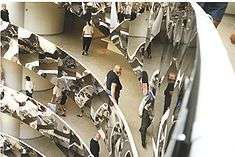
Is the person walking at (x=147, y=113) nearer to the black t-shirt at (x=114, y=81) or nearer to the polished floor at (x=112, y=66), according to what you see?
the polished floor at (x=112, y=66)

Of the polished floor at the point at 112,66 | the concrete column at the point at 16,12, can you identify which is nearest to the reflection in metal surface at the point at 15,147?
the polished floor at the point at 112,66

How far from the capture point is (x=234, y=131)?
124 centimetres

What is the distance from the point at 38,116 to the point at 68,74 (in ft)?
5.11

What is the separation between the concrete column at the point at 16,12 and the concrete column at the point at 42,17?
0.34ft

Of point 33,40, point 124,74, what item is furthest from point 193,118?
point 33,40

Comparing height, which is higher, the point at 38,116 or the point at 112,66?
the point at 112,66

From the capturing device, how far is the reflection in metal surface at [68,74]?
899 centimetres

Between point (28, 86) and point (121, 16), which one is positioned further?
point (28, 86)

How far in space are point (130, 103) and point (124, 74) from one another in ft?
4.40

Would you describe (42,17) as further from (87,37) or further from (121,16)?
(121,16)

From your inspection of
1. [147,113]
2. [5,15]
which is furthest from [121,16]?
[5,15]

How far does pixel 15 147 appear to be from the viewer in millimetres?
12164

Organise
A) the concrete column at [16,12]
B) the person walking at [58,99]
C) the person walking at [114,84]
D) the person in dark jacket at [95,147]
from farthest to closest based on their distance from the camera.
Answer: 1. the person walking at [58,99]
2. the concrete column at [16,12]
3. the person in dark jacket at [95,147]
4. the person walking at [114,84]

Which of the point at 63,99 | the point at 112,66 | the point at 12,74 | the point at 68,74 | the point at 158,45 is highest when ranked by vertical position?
the point at 158,45
